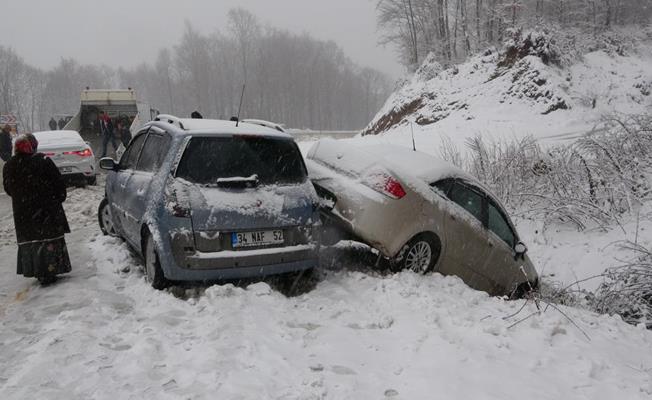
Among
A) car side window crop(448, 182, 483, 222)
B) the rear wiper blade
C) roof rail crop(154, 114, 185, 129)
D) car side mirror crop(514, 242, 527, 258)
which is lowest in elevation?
car side mirror crop(514, 242, 527, 258)

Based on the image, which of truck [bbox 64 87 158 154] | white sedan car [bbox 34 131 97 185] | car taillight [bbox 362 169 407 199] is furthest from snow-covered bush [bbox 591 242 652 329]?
truck [bbox 64 87 158 154]

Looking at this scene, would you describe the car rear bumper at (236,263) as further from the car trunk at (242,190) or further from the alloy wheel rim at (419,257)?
the alloy wheel rim at (419,257)

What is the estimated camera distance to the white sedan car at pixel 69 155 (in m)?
Result: 12.0

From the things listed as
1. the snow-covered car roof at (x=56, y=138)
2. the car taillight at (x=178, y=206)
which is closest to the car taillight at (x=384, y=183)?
the car taillight at (x=178, y=206)

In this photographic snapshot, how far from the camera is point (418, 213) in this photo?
18.3 ft

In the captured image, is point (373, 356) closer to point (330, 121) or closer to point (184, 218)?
point (184, 218)

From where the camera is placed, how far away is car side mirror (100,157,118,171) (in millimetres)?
6165

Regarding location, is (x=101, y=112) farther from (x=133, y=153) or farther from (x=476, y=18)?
(x=476, y=18)

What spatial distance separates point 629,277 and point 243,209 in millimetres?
4686

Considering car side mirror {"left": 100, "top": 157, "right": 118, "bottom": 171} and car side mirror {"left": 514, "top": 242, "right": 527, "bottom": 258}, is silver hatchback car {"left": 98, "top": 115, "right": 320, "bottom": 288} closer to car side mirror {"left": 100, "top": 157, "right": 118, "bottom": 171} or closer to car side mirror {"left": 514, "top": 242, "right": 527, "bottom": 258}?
car side mirror {"left": 100, "top": 157, "right": 118, "bottom": 171}

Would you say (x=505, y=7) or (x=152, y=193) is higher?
(x=505, y=7)

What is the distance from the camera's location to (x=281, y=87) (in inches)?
2906

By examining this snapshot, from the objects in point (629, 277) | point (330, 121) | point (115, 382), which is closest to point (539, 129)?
point (629, 277)

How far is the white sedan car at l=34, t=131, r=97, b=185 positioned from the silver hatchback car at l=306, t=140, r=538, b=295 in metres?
8.26
